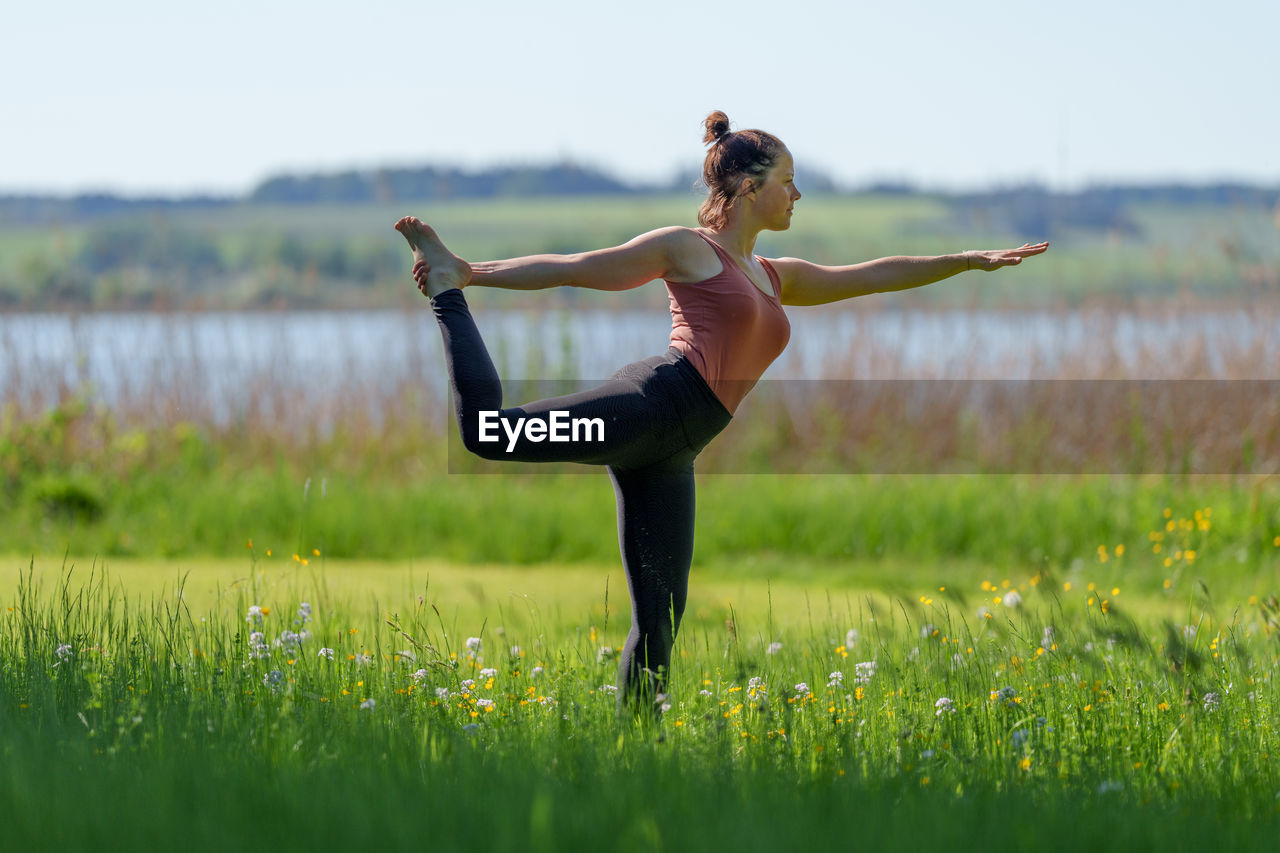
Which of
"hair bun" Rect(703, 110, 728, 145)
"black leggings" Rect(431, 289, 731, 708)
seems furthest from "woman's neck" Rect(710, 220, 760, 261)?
"black leggings" Rect(431, 289, 731, 708)

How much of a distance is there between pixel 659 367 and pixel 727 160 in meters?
0.67

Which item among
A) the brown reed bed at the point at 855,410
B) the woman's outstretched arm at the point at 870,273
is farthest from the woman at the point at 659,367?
the brown reed bed at the point at 855,410

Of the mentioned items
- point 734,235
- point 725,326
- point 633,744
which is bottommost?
point 633,744

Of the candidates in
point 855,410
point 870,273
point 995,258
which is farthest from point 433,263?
point 855,410

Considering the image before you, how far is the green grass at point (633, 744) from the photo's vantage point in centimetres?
249

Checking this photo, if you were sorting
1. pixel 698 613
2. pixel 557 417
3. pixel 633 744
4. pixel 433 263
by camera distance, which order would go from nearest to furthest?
pixel 633 744
pixel 557 417
pixel 433 263
pixel 698 613

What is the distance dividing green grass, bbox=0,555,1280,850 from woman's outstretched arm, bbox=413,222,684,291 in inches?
45.8

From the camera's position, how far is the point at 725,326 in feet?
12.1

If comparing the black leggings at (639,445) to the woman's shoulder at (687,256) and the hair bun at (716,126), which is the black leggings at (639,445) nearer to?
the woman's shoulder at (687,256)

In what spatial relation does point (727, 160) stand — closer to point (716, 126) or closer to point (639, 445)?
point (716, 126)

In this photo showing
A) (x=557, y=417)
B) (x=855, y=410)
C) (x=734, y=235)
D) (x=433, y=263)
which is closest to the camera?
(x=557, y=417)

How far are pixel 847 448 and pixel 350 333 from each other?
420 cm

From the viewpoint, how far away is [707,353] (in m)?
3.68

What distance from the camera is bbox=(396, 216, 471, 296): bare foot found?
3.74 metres
